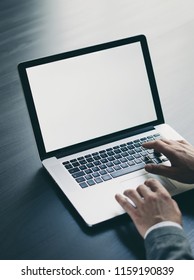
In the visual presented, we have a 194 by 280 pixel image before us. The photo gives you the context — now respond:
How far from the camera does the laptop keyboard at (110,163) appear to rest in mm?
1005

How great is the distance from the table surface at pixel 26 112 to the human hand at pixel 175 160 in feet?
0.13

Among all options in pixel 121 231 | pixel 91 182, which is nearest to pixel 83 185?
Result: pixel 91 182

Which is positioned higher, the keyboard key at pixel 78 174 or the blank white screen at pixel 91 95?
the blank white screen at pixel 91 95

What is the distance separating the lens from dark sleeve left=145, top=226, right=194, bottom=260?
2.69 ft

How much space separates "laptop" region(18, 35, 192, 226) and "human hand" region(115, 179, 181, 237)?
4 centimetres

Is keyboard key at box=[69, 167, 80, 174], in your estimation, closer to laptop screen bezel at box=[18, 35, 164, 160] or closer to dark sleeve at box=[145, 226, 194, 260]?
laptop screen bezel at box=[18, 35, 164, 160]

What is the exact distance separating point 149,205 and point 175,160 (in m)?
0.14

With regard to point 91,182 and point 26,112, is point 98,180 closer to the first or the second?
point 91,182

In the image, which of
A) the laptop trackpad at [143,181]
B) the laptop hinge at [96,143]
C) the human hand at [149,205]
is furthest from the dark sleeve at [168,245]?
the laptop hinge at [96,143]

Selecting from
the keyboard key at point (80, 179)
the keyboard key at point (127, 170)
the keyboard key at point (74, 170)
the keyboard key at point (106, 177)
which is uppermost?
the keyboard key at point (74, 170)

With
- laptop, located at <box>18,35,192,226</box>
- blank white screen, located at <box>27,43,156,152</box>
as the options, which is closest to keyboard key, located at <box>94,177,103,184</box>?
laptop, located at <box>18,35,192,226</box>

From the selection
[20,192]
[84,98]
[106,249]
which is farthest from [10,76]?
[106,249]

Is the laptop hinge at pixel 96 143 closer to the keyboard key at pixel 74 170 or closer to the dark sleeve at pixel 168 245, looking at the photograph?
the keyboard key at pixel 74 170

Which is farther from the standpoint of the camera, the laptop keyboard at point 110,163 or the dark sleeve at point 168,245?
the laptop keyboard at point 110,163
